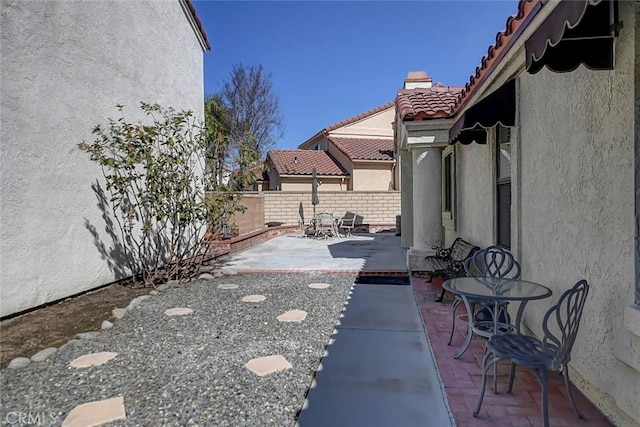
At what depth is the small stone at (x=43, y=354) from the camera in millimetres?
4562

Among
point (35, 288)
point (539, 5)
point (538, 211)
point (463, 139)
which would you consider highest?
point (539, 5)

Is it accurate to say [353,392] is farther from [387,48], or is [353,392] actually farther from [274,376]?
[387,48]

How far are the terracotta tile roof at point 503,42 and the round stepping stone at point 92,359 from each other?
6.45 metres

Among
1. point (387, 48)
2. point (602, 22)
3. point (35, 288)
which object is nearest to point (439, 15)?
point (387, 48)

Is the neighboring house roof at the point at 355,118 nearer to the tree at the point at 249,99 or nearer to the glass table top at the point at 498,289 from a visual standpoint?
the tree at the point at 249,99

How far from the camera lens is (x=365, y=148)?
29.7 m

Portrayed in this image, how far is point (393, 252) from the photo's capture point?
13883mm

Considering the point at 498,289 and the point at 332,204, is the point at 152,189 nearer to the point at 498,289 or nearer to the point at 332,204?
the point at 498,289

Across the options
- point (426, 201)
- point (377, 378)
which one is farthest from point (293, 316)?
point (426, 201)

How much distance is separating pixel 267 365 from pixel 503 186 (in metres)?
4.70

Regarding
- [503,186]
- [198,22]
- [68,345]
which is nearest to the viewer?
[68,345]

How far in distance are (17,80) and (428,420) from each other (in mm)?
7935

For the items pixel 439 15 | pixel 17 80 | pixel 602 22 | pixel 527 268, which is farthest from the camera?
pixel 439 15

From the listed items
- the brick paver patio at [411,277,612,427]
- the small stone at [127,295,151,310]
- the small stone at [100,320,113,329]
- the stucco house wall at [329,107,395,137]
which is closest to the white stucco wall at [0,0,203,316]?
the small stone at [127,295,151,310]
